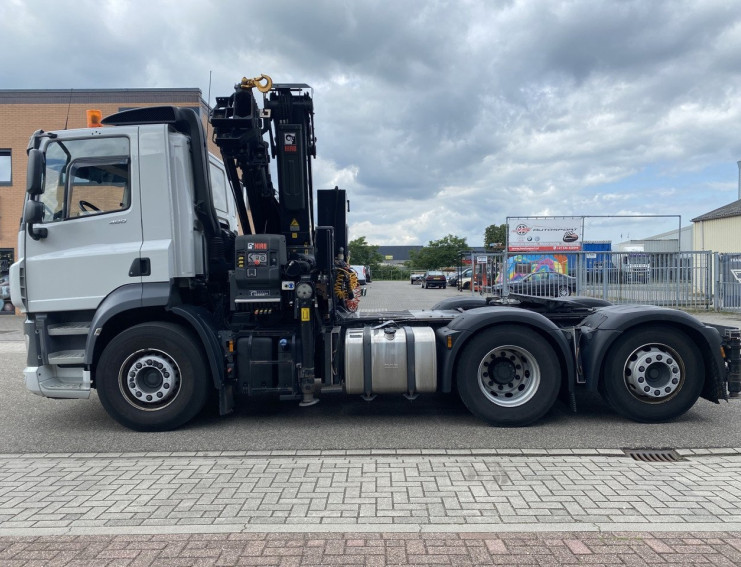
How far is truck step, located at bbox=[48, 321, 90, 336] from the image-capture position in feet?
18.8

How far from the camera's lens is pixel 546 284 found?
18766mm

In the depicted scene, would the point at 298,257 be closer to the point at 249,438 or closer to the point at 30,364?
the point at 249,438

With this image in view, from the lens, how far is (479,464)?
15.6 feet

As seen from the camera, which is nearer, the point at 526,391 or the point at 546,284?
the point at 526,391

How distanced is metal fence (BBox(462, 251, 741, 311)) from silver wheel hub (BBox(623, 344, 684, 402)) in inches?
510

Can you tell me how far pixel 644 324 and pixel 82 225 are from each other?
235 inches

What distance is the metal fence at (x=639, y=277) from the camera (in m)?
18.1

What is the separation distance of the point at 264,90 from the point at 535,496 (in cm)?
491

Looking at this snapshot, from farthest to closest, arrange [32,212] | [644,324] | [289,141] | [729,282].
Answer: [729,282], [289,141], [644,324], [32,212]

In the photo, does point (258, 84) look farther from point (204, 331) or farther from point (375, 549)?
point (375, 549)

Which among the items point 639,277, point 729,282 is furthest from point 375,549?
point 729,282

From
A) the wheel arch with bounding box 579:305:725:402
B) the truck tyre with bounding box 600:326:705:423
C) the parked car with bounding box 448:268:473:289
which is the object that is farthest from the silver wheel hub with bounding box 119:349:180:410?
the parked car with bounding box 448:268:473:289

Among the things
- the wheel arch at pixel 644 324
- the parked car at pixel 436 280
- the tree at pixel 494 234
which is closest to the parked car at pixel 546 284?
the wheel arch at pixel 644 324

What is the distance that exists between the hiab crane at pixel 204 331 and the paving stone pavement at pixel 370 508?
848mm
